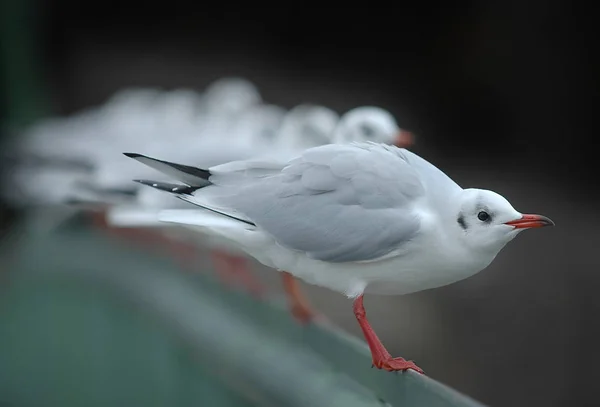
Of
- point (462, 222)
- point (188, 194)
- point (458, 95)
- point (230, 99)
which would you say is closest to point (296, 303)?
point (188, 194)

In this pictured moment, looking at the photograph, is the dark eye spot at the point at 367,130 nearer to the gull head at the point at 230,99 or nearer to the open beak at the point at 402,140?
the open beak at the point at 402,140

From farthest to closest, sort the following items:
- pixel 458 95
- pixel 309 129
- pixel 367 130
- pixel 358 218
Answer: pixel 458 95
pixel 309 129
pixel 367 130
pixel 358 218

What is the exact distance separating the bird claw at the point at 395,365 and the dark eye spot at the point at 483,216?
281mm

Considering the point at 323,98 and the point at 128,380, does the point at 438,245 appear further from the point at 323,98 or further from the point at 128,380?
the point at 323,98

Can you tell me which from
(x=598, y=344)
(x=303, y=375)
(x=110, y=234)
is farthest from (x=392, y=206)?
(x=598, y=344)

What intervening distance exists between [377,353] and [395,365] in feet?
0.11

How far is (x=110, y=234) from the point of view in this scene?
128 inches

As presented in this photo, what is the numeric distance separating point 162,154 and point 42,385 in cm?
73

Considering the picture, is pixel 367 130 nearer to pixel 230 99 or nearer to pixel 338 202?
pixel 338 202

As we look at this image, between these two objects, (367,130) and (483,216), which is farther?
(367,130)

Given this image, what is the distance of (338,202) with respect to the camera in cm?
135

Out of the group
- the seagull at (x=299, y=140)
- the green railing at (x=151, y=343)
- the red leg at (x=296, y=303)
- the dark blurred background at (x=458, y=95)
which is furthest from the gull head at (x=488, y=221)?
the dark blurred background at (x=458, y=95)

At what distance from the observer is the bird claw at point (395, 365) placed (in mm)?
1395

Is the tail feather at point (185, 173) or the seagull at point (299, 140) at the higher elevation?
the seagull at point (299, 140)
